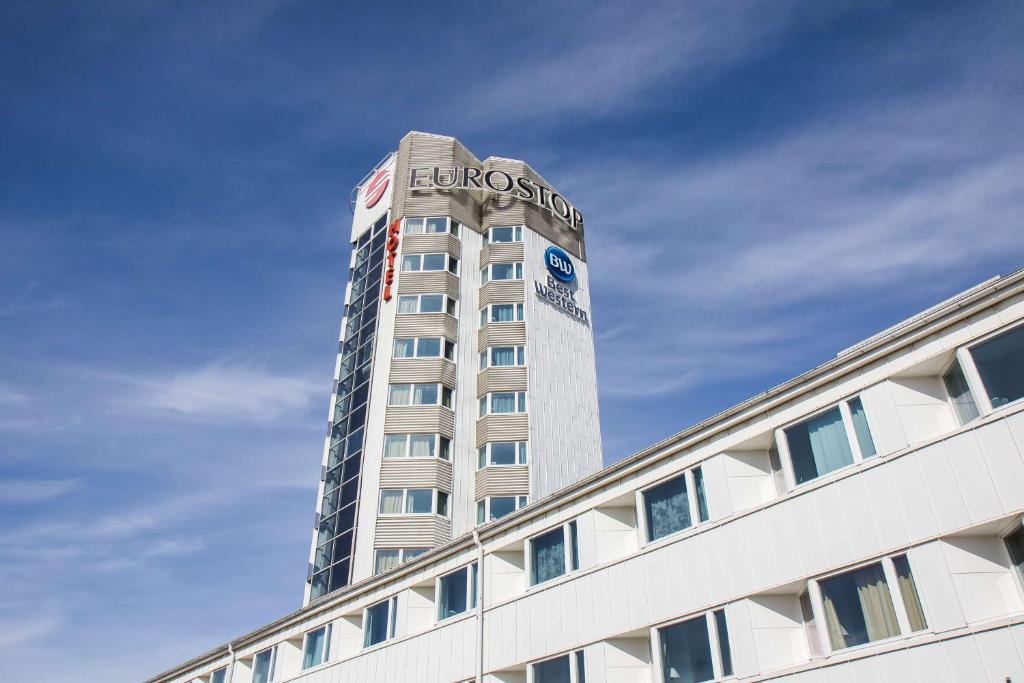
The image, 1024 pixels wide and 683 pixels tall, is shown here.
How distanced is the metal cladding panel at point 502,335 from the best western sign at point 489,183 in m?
12.6

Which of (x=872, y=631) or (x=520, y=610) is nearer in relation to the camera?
(x=872, y=631)

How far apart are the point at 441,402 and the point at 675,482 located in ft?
114

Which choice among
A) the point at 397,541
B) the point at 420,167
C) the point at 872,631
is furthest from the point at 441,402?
the point at 872,631

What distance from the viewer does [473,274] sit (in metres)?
64.6

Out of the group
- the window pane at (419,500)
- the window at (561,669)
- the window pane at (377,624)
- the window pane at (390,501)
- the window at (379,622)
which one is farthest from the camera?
the window pane at (419,500)

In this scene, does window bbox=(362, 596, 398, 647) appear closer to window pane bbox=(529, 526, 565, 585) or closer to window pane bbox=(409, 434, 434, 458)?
window pane bbox=(529, 526, 565, 585)

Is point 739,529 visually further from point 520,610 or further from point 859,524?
point 520,610

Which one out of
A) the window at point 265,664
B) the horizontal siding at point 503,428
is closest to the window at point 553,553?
the window at point 265,664

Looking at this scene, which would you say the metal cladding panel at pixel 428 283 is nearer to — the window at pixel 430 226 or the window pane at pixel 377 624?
the window at pixel 430 226

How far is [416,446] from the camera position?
181 ft

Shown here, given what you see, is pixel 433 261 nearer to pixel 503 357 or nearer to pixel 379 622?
pixel 503 357

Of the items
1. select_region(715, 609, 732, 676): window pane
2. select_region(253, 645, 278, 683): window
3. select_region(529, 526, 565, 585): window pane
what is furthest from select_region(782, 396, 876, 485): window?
select_region(253, 645, 278, 683): window

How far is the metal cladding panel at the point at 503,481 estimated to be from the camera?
5431 cm

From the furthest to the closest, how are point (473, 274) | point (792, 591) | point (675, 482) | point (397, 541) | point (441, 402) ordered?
point (473, 274)
point (441, 402)
point (397, 541)
point (675, 482)
point (792, 591)
